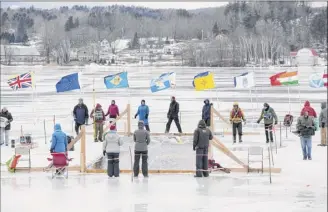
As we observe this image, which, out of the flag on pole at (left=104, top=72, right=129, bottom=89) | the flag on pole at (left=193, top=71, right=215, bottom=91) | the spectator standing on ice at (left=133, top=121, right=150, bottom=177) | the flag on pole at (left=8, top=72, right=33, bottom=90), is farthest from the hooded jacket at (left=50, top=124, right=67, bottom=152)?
the flag on pole at (left=8, top=72, right=33, bottom=90)

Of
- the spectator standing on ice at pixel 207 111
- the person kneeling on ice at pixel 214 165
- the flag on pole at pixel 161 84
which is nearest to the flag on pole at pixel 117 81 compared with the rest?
the flag on pole at pixel 161 84

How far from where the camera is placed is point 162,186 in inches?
501

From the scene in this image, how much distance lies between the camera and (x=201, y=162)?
1358 centimetres

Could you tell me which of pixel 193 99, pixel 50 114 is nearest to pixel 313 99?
pixel 193 99

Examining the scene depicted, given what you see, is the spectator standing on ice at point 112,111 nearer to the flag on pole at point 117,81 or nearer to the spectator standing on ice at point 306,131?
the flag on pole at point 117,81

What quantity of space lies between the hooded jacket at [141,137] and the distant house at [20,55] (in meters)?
126

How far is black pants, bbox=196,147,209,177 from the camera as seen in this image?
1356 centimetres

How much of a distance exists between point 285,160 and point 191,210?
5488 mm

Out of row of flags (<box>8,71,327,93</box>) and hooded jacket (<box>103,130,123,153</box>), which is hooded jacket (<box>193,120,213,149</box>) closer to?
hooded jacket (<box>103,130,123,153</box>)

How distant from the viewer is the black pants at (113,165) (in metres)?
13.5

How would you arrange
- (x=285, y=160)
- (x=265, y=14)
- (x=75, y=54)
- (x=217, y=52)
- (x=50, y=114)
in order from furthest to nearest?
1. (x=265, y=14)
2. (x=75, y=54)
3. (x=217, y=52)
4. (x=50, y=114)
5. (x=285, y=160)

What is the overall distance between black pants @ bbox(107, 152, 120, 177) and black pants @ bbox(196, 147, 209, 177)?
1.53 m

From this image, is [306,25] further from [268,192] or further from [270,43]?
[268,192]

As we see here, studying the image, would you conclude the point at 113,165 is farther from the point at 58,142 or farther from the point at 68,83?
the point at 68,83
